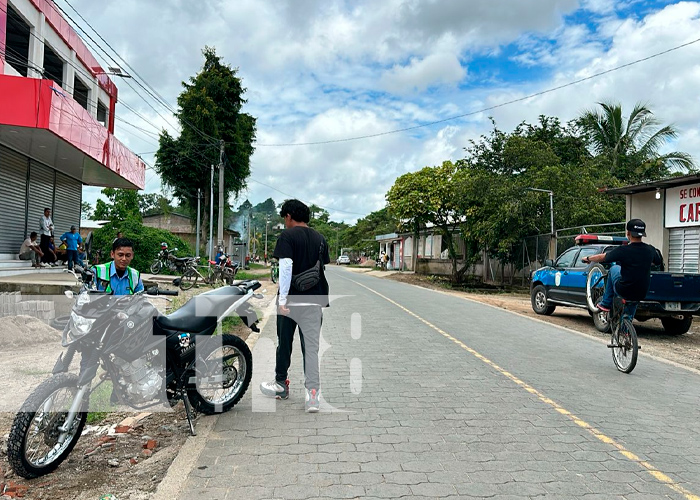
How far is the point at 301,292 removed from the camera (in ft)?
17.4

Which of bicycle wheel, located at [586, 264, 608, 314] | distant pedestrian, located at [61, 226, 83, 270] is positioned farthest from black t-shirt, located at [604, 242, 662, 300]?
distant pedestrian, located at [61, 226, 83, 270]

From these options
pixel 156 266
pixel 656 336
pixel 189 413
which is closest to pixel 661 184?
pixel 656 336

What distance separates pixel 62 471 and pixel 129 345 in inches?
39.5

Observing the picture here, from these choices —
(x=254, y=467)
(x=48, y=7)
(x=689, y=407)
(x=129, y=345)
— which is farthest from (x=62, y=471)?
(x=48, y=7)

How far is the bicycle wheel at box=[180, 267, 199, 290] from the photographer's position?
61.7 feet

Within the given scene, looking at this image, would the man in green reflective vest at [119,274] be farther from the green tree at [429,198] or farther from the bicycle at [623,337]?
the green tree at [429,198]

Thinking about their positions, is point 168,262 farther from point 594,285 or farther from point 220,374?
point 220,374

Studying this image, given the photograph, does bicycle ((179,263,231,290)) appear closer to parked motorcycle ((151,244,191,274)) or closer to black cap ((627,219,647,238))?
parked motorcycle ((151,244,191,274))

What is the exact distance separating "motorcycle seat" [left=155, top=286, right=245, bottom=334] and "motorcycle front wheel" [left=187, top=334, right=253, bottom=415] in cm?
17

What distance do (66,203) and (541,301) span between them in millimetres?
17447

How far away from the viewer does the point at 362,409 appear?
18.0 feet

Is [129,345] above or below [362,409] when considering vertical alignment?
above

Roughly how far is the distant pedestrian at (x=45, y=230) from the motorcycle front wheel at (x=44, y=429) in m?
13.1

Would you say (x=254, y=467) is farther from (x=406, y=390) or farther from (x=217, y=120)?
(x=217, y=120)
